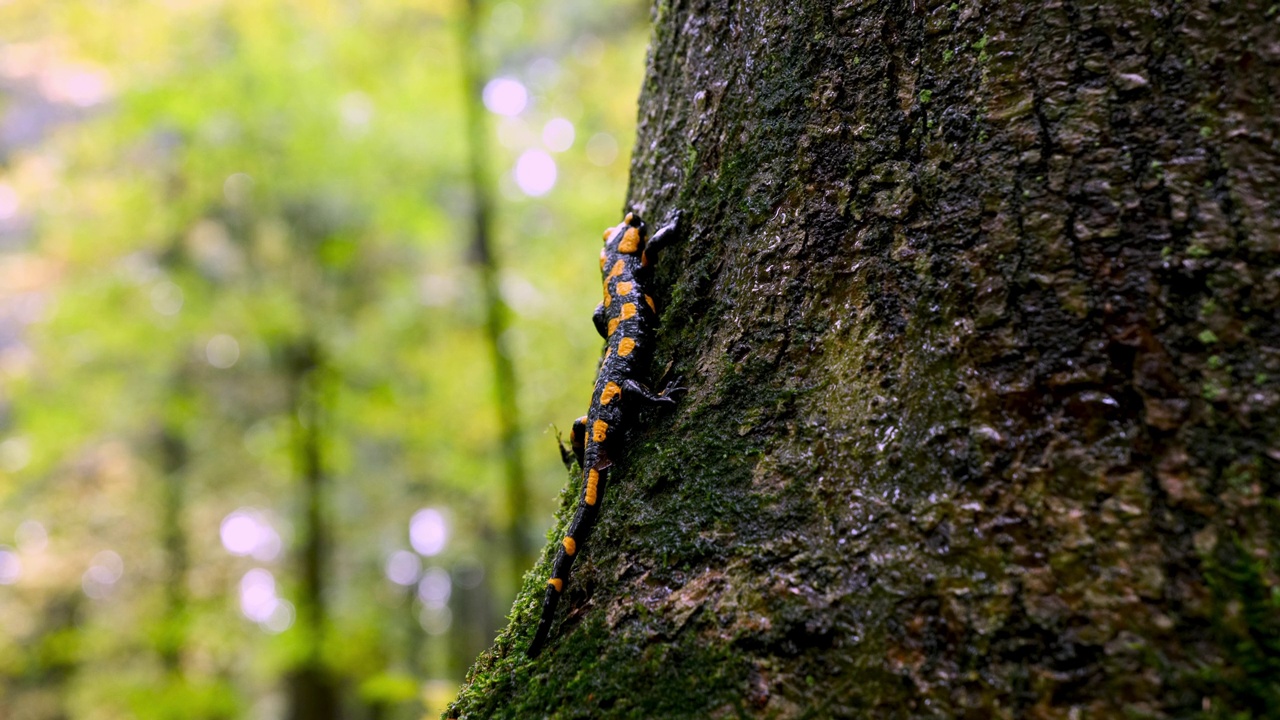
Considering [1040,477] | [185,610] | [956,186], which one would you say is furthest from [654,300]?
[185,610]

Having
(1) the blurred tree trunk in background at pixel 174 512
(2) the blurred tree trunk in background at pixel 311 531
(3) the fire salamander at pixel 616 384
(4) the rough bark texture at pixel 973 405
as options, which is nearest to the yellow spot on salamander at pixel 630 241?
(3) the fire salamander at pixel 616 384

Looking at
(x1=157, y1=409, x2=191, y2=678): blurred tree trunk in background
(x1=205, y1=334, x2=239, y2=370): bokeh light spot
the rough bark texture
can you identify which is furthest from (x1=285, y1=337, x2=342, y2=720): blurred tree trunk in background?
the rough bark texture

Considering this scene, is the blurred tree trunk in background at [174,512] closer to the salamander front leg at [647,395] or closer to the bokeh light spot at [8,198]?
the bokeh light spot at [8,198]

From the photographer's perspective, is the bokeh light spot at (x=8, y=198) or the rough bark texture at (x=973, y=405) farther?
the bokeh light spot at (x=8, y=198)

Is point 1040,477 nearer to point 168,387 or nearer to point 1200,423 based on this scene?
point 1200,423

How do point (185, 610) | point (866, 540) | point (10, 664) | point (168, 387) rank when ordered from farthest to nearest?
1. point (10, 664)
2. point (168, 387)
3. point (185, 610)
4. point (866, 540)

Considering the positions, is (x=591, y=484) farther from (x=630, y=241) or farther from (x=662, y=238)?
(x=630, y=241)

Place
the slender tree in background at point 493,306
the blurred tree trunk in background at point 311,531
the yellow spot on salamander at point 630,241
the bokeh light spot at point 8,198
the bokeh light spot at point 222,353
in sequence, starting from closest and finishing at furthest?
the yellow spot on salamander at point 630,241
the slender tree in background at point 493,306
the bokeh light spot at point 8,198
the blurred tree trunk in background at point 311,531
the bokeh light spot at point 222,353
